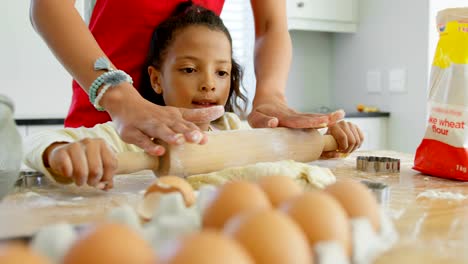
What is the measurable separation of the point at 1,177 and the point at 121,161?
202mm

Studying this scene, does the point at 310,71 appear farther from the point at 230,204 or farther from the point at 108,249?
the point at 108,249

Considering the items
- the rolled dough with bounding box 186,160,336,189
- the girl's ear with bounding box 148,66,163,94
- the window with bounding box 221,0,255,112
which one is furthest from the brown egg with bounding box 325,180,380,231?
the window with bounding box 221,0,255,112

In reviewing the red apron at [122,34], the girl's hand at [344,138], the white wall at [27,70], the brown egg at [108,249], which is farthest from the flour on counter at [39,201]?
the white wall at [27,70]

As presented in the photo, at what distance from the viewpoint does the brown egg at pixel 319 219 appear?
1.39ft

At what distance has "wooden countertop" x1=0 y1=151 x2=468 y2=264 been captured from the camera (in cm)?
52

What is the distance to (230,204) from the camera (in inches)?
18.4

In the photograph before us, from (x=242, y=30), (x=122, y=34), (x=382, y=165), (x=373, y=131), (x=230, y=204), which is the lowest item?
(x=373, y=131)

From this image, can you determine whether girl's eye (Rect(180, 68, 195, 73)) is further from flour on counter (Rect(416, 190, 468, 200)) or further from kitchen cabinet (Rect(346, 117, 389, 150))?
kitchen cabinet (Rect(346, 117, 389, 150))

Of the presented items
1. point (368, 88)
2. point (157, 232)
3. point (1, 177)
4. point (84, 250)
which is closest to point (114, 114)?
point (1, 177)

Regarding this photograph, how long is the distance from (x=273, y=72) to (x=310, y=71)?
6.06 ft

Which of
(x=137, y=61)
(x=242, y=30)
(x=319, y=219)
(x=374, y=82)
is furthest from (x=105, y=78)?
(x=374, y=82)

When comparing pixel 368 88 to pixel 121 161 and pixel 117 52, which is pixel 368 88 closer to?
pixel 117 52

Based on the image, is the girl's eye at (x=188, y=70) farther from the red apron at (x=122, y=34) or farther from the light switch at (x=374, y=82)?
the light switch at (x=374, y=82)

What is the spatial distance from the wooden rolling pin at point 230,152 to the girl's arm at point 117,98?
30mm
